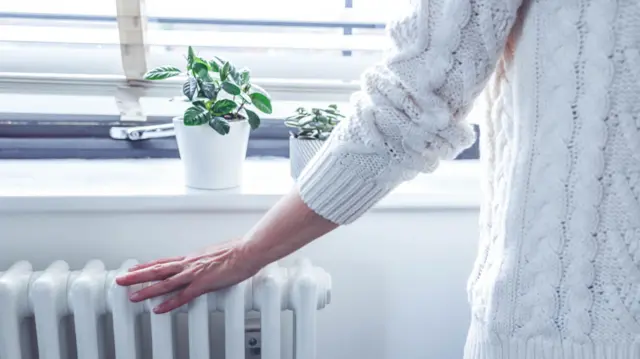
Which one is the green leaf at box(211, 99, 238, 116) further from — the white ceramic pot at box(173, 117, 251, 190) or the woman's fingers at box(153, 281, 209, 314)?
the woman's fingers at box(153, 281, 209, 314)

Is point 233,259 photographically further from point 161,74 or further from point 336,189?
point 161,74

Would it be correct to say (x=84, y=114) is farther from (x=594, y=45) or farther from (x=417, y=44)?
(x=594, y=45)

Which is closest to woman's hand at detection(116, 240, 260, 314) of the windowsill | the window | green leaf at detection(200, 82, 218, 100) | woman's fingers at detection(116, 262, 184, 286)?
woman's fingers at detection(116, 262, 184, 286)

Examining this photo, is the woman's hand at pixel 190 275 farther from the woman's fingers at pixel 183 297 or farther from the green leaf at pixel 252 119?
the green leaf at pixel 252 119

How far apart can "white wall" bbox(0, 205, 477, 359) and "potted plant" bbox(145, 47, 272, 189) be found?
0.25ft

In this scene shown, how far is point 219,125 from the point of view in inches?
36.5

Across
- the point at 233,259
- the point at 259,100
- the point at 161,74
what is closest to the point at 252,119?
the point at 259,100

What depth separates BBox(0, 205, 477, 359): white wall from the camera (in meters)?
1.01

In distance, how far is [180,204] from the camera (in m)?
0.98

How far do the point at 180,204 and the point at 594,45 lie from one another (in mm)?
679

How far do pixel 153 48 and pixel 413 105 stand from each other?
72 cm

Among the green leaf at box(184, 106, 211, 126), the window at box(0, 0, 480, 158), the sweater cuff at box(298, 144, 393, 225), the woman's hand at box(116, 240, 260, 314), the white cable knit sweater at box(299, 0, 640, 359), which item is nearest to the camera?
the white cable knit sweater at box(299, 0, 640, 359)

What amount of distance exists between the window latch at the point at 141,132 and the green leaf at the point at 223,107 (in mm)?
214

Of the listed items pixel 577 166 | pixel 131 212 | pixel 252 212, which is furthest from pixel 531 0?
pixel 131 212
